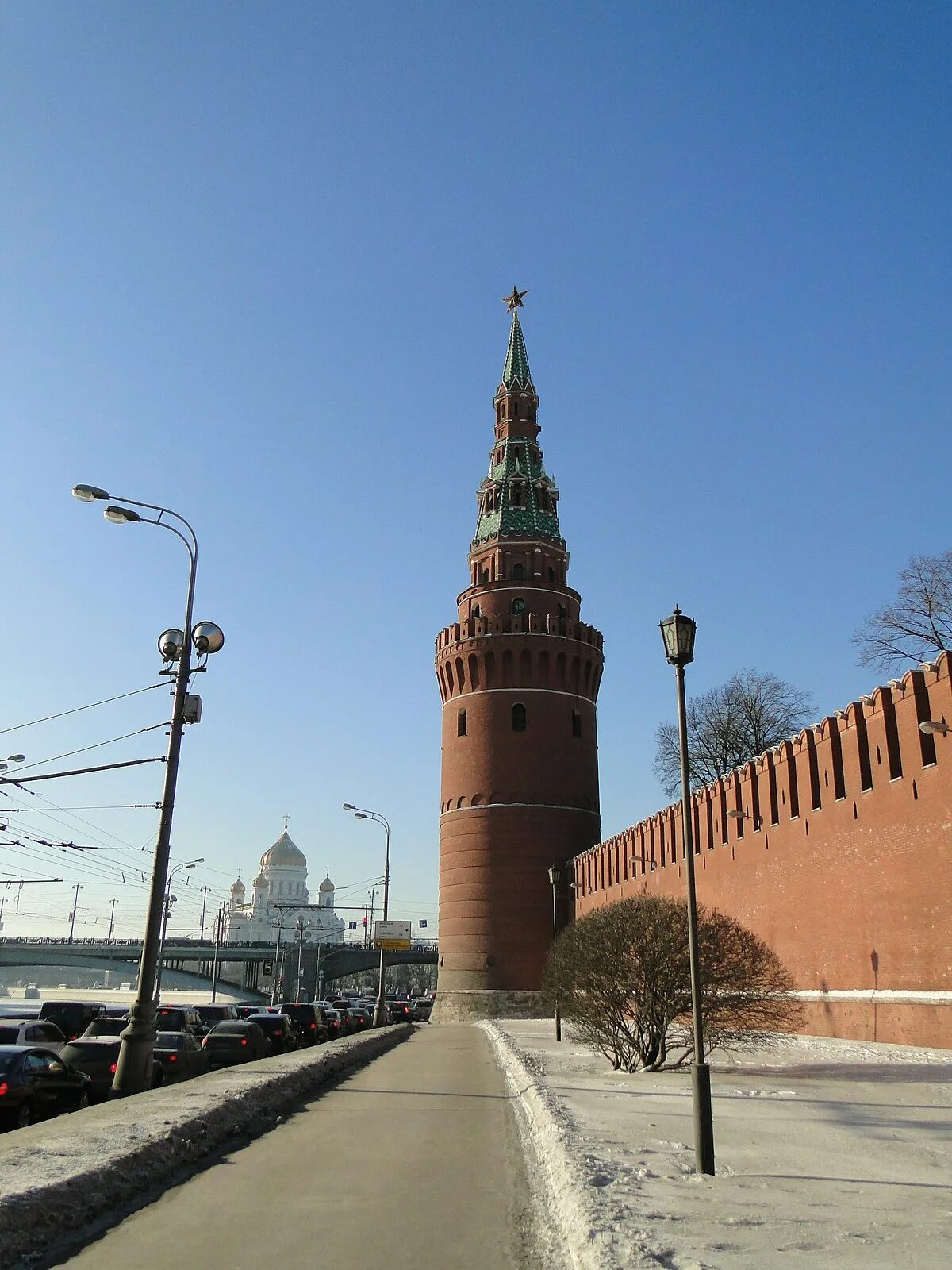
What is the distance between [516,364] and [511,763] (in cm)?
2672

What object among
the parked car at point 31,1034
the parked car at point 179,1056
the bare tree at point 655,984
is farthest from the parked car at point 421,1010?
the bare tree at point 655,984

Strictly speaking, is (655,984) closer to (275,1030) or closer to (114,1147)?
(114,1147)

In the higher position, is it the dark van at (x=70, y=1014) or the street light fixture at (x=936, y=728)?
the street light fixture at (x=936, y=728)

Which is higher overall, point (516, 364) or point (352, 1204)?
point (516, 364)

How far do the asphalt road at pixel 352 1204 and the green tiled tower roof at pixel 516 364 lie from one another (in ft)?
176

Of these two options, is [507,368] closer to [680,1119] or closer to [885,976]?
[885,976]

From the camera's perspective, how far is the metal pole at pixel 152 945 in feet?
45.5

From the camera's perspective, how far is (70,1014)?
29.6 m

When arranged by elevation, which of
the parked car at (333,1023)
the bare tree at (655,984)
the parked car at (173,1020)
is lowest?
the parked car at (333,1023)

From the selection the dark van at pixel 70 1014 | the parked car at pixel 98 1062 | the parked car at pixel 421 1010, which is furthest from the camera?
the parked car at pixel 421 1010

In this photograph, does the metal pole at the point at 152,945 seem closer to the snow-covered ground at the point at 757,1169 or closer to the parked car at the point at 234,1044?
the snow-covered ground at the point at 757,1169

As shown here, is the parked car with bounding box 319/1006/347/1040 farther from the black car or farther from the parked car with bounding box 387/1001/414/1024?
the black car

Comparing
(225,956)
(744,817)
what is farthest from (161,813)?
(225,956)

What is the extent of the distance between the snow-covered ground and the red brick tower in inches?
1269
